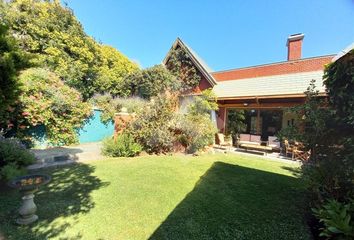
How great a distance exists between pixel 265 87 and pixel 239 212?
10972 mm

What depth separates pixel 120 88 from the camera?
66.8 ft

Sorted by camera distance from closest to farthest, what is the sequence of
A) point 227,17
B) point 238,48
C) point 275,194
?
1. point 275,194
2. point 227,17
3. point 238,48

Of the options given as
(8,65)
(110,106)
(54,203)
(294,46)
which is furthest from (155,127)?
(294,46)

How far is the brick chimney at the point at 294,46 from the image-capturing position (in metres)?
15.2

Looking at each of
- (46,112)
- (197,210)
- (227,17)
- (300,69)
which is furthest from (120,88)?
(197,210)

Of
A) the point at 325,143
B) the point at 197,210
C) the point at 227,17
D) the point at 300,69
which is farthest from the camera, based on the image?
the point at 227,17

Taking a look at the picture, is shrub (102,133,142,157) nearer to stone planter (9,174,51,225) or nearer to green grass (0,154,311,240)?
green grass (0,154,311,240)

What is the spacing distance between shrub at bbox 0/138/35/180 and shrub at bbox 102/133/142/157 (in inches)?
132

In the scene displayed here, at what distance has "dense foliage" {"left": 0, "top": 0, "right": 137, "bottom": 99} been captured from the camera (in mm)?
15859

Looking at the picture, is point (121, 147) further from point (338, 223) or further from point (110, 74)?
point (110, 74)

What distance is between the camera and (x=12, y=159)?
6512 millimetres

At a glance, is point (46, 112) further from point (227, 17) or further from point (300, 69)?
point (300, 69)

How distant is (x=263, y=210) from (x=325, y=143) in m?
2.10

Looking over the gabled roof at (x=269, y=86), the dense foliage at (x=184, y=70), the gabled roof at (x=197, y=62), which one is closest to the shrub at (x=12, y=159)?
the gabled roof at (x=269, y=86)
